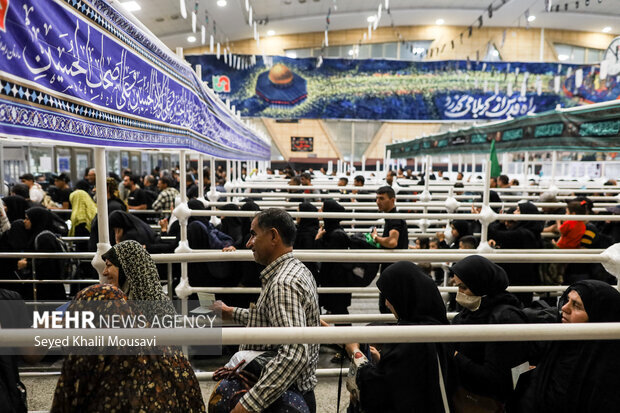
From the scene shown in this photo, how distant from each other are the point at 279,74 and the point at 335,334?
1701 centimetres

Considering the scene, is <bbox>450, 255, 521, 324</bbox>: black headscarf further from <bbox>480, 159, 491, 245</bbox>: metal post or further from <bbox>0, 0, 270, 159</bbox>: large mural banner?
<bbox>0, 0, 270, 159</bbox>: large mural banner

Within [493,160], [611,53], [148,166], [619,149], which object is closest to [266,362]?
[619,149]

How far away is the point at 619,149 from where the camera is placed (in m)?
4.59

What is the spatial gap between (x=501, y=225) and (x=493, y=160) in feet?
7.04

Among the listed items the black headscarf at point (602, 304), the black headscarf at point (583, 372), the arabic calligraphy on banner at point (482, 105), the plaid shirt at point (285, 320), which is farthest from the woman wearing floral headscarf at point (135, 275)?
the arabic calligraphy on banner at point (482, 105)

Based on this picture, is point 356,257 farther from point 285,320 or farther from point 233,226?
point 233,226

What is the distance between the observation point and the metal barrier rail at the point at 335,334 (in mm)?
1146

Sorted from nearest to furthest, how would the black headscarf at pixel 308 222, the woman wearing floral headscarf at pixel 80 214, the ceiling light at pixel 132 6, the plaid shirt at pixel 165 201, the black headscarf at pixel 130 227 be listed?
1. the black headscarf at pixel 130 227
2. the black headscarf at pixel 308 222
3. the woman wearing floral headscarf at pixel 80 214
4. the plaid shirt at pixel 165 201
5. the ceiling light at pixel 132 6

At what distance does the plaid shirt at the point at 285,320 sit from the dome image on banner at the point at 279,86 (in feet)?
53.5

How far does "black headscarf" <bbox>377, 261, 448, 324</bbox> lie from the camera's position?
1.69 meters

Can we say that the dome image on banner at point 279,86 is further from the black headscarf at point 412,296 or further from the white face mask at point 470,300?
the black headscarf at point 412,296

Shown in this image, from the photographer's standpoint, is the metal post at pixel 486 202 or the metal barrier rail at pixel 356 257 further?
the metal post at pixel 486 202

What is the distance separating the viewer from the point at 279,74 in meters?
17.2

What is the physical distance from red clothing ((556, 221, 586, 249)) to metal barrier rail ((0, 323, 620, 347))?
3.54 meters
